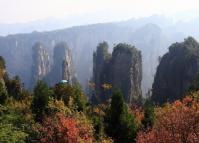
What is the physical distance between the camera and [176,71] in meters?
125

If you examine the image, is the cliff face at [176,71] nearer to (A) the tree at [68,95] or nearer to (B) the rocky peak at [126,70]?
(B) the rocky peak at [126,70]

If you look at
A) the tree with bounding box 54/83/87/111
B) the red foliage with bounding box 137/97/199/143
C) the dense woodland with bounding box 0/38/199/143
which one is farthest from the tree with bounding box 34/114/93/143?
the tree with bounding box 54/83/87/111

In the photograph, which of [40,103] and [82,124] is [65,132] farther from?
[40,103]

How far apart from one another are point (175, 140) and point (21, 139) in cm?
1273

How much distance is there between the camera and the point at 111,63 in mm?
150625

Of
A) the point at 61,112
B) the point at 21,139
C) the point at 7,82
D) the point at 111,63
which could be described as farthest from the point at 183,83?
the point at 21,139

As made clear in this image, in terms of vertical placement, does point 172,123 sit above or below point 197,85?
above

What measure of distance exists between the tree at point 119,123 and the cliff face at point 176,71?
61.7 m

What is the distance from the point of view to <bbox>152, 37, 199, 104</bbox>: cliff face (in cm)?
11921

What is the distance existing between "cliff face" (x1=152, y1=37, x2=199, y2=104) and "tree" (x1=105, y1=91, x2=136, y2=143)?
202 feet

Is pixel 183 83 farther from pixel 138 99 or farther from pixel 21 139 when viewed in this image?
pixel 21 139

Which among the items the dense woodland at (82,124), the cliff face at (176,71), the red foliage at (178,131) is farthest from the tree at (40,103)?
the cliff face at (176,71)

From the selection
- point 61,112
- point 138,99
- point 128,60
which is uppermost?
point 61,112

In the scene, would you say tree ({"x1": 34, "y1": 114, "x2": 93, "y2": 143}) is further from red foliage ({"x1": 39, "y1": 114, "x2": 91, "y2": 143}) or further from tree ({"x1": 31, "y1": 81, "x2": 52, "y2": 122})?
tree ({"x1": 31, "y1": 81, "x2": 52, "y2": 122})
